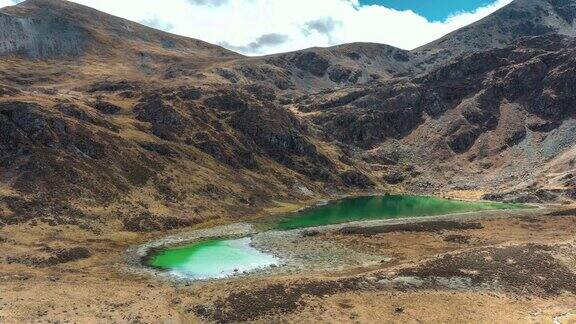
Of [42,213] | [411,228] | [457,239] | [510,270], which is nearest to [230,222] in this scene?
[42,213]

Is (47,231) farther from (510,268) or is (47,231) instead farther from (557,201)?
(557,201)

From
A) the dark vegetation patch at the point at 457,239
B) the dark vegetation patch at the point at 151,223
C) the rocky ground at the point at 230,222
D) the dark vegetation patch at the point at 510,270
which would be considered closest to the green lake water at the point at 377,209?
the rocky ground at the point at 230,222

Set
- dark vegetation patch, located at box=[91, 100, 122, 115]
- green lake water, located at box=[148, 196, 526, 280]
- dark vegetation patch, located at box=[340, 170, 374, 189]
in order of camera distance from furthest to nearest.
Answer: dark vegetation patch, located at box=[340, 170, 374, 189], dark vegetation patch, located at box=[91, 100, 122, 115], green lake water, located at box=[148, 196, 526, 280]

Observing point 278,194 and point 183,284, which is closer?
point 183,284

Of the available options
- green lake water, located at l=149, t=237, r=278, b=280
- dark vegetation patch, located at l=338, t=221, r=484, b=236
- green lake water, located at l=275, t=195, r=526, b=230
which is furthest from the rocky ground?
green lake water, located at l=275, t=195, r=526, b=230

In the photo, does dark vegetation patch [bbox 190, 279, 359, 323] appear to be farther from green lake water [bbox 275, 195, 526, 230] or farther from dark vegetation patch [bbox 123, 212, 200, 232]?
green lake water [bbox 275, 195, 526, 230]

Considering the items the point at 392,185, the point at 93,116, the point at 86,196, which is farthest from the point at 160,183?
the point at 392,185

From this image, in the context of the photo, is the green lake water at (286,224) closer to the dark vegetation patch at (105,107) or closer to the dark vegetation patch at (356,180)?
the dark vegetation patch at (356,180)
